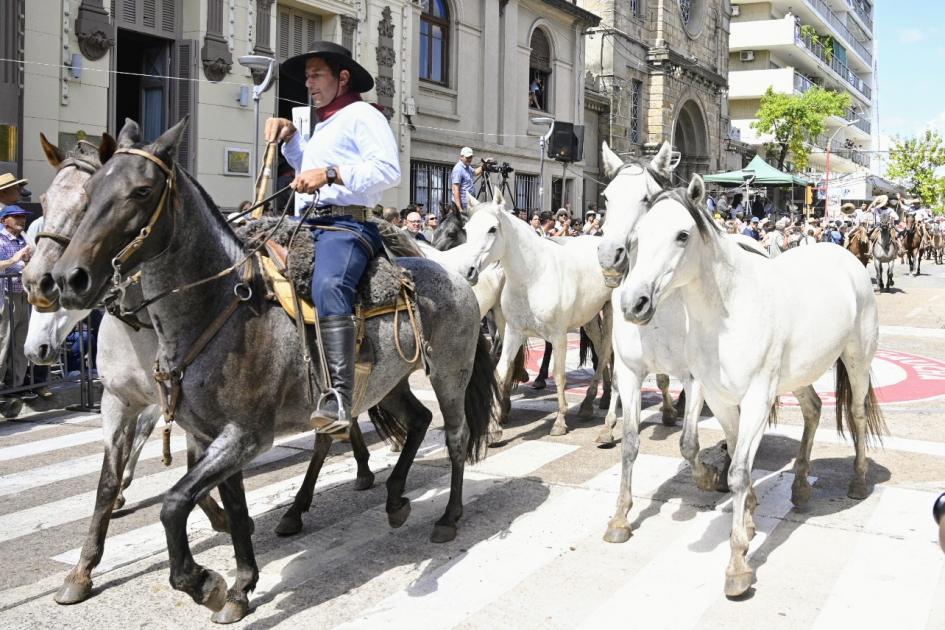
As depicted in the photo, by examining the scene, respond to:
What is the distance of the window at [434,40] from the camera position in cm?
2400

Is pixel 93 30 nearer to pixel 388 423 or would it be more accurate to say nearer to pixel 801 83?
pixel 388 423

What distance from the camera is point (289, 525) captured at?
536 centimetres

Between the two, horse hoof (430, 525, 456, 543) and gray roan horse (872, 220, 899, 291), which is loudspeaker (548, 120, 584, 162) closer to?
gray roan horse (872, 220, 899, 291)

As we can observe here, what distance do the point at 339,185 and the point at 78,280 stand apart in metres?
1.57

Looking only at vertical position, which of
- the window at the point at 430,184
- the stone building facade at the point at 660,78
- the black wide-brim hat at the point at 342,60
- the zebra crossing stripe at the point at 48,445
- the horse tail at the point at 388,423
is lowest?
the zebra crossing stripe at the point at 48,445

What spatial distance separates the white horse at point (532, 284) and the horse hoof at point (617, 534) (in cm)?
270

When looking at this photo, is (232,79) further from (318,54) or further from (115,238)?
(115,238)

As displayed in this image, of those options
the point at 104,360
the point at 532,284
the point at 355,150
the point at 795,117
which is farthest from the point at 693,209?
the point at 795,117

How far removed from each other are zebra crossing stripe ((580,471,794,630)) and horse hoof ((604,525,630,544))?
0.05 metres

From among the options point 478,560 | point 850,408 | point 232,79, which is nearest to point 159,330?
point 478,560

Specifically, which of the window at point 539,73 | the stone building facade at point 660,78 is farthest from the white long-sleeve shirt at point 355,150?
the stone building facade at point 660,78

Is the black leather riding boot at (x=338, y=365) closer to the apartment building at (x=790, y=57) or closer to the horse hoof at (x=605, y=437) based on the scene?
the horse hoof at (x=605, y=437)

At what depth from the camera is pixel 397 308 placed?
494cm

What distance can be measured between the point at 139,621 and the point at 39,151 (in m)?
11.9
